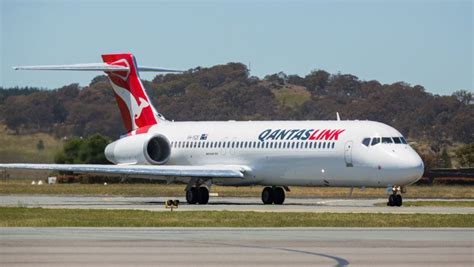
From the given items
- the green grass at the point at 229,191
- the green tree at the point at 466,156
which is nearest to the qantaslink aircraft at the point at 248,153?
the green grass at the point at 229,191

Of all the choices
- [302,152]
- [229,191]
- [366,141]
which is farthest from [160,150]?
[366,141]

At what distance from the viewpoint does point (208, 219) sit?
33219 mm

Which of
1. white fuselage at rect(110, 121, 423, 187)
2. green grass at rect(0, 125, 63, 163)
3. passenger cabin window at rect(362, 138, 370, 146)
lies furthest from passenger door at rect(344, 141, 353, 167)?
green grass at rect(0, 125, 63, 163)

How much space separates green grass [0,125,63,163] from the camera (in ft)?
264

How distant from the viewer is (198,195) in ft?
155

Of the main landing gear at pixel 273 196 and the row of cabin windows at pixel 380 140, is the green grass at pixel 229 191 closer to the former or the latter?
the main landing gear at pixel 273 196

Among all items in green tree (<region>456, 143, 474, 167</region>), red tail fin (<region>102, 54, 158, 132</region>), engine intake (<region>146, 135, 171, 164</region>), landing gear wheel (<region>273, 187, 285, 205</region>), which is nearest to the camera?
landing gear wheel (<region>273, 187, 285, 205</region>)

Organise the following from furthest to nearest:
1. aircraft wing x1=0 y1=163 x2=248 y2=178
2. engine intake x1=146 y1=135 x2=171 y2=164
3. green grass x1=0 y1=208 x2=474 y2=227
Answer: engine intake x1=146 y1=135 x2=171 y2=164 < aircraft wing x1=0 y1=163 x2=248 y2=178 < green grass x1=0 y1=208 x2=474 y2=227

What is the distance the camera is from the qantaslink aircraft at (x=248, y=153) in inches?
1711

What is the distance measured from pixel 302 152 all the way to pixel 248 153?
3.24 meters

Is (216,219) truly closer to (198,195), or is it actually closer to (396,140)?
(396,140)

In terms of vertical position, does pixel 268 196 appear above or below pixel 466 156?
below

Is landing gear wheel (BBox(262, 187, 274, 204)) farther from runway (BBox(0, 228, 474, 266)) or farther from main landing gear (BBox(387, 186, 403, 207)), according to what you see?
runway (BBox(0, 228, 474, 266))

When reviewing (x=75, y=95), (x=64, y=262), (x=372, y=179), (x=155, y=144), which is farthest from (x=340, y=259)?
(x=75, y=95)
